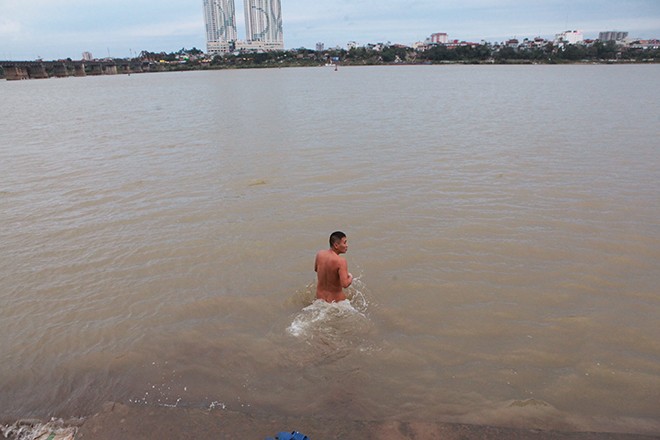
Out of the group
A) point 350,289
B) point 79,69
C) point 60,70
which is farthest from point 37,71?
point 350,289

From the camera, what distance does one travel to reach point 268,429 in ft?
12.8

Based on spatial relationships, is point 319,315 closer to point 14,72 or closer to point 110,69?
point 14,72

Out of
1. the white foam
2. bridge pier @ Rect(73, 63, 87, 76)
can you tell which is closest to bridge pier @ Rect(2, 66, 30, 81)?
bridge pier @ Rect(73, 63, 87, 76)

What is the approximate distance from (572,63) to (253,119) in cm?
14381

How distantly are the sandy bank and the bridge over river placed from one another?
14913cm

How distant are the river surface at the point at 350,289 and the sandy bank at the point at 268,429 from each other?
512 mm

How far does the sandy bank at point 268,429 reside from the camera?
3861 mm

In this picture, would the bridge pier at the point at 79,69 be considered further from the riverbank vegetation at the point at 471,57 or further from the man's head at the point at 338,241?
the man's head at the point at 338,241

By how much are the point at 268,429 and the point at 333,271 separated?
250 cm

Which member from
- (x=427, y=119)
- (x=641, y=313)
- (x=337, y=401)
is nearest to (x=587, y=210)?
(x=641, y=313)

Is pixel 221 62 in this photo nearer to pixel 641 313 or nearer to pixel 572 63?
pixel 572 63

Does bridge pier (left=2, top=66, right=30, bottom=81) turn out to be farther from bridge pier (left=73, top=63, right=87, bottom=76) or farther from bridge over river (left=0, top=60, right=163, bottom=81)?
bridge pier (left=73, top=63, right=87, bottom=76)

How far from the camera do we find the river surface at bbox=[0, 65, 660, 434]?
16.2ft

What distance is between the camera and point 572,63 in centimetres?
14188
